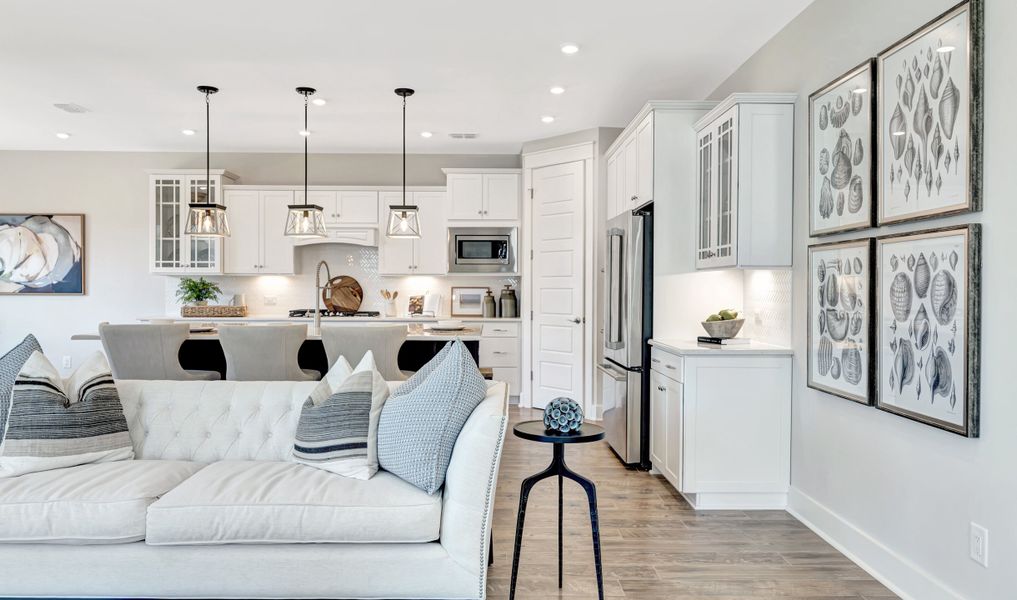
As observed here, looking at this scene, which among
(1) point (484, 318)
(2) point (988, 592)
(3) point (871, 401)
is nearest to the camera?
(2) point (988, 592)

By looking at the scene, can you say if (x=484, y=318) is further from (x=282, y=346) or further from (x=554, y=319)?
(x=282, y=346)

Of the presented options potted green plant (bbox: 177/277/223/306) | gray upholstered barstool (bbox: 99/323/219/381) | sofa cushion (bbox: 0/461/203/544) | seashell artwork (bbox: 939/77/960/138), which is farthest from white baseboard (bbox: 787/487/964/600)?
potted green plant (bbox: 177/277/223/306)

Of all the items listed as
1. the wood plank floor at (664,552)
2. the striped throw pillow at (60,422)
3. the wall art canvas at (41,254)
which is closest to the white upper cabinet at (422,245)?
the wall art canvas at (41,254)

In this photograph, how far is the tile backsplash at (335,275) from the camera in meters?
7.11

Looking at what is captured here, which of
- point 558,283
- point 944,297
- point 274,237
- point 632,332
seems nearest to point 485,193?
point 558,283

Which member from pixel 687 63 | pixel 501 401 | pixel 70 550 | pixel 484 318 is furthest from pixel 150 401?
pixel 484 318

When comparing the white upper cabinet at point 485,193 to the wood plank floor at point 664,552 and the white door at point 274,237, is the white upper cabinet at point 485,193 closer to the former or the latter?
the white door at point 274,237

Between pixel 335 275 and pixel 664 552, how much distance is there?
508 cm

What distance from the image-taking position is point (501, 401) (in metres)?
2.50

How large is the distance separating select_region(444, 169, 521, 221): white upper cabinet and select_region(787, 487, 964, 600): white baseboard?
13.4 feet

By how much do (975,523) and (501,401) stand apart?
5.30 ft

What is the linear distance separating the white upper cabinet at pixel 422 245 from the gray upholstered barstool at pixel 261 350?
2869 millimetres

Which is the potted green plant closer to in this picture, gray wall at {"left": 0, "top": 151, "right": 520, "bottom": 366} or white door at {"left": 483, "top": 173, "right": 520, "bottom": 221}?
gray wall at {"left": 0, "top": 151, "right": 520, "bottom": 366}

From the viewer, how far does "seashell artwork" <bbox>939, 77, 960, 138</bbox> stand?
2.24m
